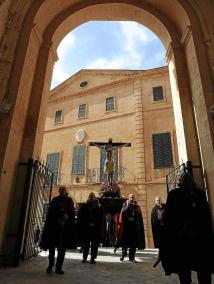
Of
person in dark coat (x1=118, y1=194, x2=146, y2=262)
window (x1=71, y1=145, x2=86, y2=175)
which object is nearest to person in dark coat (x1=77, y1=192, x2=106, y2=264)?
person in dark coat (x1=118, y1=194, x2=146, y2=262)

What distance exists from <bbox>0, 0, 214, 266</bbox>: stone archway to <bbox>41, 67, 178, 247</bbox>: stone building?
28.1ft

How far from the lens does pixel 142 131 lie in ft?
54.1

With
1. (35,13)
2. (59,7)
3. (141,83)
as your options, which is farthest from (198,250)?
(141,83)

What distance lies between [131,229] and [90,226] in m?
1.28

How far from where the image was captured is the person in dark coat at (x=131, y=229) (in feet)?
21.0

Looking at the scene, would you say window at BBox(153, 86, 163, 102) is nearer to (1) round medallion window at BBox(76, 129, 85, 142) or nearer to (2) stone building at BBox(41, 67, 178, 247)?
(2) stone building at BBox(41, 67, 178, 247)

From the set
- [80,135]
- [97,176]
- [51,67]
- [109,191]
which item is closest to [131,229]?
[109,191]

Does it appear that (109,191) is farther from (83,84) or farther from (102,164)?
(83,84)

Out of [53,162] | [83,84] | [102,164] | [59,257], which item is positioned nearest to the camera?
[59,257]

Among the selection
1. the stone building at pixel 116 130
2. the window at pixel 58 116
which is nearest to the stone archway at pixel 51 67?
the stone building at pixel 116 130

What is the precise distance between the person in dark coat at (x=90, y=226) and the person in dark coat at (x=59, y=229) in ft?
3.51

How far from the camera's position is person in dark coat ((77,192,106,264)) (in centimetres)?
587

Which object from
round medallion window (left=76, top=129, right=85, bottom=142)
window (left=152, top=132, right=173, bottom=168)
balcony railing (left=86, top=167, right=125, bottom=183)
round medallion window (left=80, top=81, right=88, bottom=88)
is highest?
round medallion window (left=80, top=81, right=88, bottom=88)

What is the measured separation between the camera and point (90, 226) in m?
5.94
